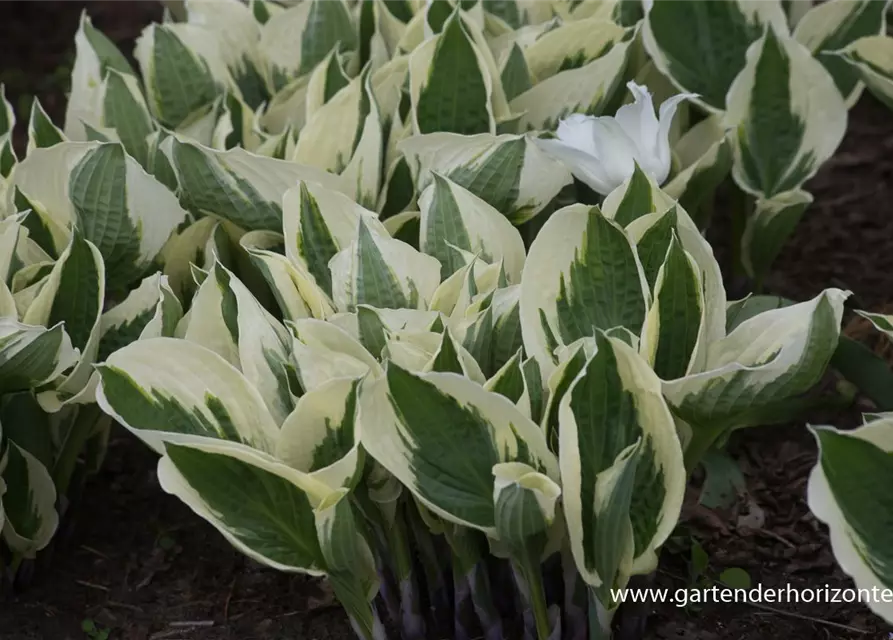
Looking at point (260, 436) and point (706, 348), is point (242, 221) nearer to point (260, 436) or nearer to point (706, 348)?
point (260, 436)

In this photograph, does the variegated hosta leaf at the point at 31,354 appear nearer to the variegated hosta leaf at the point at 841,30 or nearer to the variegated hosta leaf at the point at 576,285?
the variegated hosta leaf at the point at 576,285

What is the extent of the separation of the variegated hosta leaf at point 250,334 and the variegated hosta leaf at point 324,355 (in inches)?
1.4

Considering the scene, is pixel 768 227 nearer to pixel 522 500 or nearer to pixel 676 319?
pixel 676 319

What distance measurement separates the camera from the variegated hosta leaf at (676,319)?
836 mm

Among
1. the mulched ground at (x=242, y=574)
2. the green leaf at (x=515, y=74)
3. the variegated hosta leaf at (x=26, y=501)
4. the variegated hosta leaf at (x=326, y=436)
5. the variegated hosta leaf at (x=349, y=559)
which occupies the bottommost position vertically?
the mulched ground at (x=242, y=574)

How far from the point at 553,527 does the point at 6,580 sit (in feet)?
2.17

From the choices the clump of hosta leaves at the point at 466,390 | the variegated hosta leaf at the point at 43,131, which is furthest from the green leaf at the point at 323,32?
the clump of hosta leaves at the point at 466,390

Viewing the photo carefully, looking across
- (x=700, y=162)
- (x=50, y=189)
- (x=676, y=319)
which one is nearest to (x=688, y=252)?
(x=676, y=319)

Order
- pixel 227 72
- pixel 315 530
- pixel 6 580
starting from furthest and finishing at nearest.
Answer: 1. pixel 227 72
2. pixel 6 580
3. pixel 315 530

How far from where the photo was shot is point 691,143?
1215 millimetres

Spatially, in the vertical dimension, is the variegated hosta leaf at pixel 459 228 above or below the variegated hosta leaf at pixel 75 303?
above

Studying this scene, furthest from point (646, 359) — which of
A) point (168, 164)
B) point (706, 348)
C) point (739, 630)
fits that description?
point (168, 164)

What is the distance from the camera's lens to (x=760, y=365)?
2.70 ft

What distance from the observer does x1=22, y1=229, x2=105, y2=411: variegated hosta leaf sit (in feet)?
3.22
